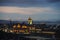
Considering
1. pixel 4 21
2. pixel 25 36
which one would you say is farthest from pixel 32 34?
pixel 4 21

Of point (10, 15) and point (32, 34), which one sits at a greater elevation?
point (10, 15)

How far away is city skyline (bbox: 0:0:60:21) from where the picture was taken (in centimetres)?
158

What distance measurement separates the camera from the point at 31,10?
1.59 m

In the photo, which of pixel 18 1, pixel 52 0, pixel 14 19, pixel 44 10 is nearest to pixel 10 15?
pixel 14 19

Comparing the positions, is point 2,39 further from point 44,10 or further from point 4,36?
point 44,10

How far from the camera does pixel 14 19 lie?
1.60 m

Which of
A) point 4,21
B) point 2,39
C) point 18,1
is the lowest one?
point 2,39

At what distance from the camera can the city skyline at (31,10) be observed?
1.58m

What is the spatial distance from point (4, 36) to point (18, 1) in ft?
1.58

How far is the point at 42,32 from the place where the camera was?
5.19 ft

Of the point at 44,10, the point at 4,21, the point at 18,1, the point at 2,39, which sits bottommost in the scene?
the point at 2,39

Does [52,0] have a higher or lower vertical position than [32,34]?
higher

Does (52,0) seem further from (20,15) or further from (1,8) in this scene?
(1,8)

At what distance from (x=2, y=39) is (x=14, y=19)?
0.31 m
